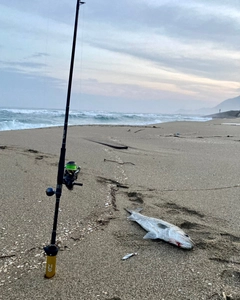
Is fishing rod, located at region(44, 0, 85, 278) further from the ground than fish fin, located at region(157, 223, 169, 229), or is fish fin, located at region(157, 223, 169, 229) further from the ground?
fishing rod, located at region(44, 0, 85, 278)

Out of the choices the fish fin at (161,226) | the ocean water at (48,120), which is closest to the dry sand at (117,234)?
the fish fin at (161,226)

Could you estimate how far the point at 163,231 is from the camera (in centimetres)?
305

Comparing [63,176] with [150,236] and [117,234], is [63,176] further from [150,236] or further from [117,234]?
[150,236]

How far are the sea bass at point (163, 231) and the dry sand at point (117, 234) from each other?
0.06 meters

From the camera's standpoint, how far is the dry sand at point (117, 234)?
2242mm

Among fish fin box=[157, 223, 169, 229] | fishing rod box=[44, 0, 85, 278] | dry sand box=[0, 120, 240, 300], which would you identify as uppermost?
fishing rod box=[44, 0, 85, 278]

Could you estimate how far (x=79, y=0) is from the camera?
8.77 ft

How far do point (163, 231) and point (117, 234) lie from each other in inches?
18.4

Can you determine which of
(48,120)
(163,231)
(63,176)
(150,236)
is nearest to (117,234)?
(150,236)

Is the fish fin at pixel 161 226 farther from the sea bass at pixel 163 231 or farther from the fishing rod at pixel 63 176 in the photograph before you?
the fishing rod at pixel 63 176

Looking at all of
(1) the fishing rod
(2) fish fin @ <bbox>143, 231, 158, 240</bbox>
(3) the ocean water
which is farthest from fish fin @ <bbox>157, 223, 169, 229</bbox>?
(3) the ocean water

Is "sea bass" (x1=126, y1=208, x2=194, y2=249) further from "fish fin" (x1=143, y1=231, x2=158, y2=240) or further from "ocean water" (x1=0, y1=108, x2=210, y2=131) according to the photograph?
"ocean water" (x1=0, y1=108, x2=210, y2=131)

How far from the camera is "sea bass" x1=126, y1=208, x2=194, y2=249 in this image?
9.31 feet

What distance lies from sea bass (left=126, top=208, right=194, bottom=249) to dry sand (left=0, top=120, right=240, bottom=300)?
0.19ft
